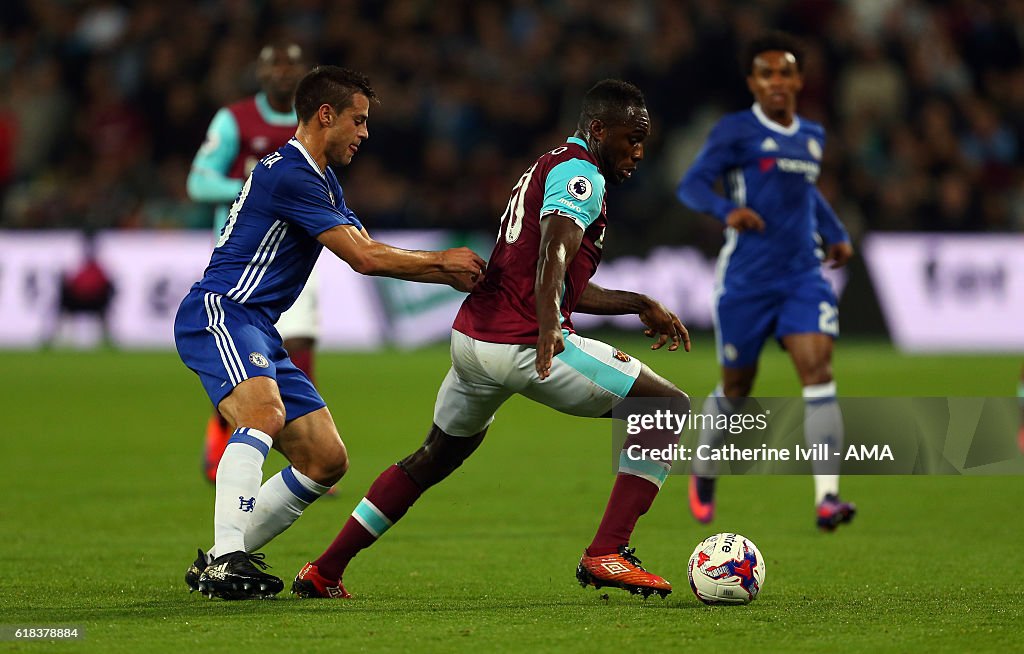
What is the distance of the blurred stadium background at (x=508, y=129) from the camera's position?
18141mm

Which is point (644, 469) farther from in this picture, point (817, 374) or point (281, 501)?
point (817, 374)

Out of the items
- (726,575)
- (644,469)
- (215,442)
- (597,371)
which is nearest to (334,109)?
(597,371)

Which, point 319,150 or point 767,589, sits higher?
A: point 319,150

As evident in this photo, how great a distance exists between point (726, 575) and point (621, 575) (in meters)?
0.39

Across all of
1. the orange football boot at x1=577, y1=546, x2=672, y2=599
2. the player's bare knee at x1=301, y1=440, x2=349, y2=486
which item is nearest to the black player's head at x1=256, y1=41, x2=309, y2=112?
the player's bare knee at x1=301, y1=440, x2=349, y2=486

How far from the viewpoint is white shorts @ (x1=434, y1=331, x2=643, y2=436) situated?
5812mm

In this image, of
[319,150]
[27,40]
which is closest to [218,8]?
[27,40]

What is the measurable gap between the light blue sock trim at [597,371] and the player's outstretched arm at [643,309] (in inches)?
9.7

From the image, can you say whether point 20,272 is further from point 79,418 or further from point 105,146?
point 79,418

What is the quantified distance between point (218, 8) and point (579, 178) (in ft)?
58.9

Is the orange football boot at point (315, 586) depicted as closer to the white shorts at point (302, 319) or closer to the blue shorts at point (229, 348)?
the blue shorts at point (229, 348)

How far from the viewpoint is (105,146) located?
20859 mm

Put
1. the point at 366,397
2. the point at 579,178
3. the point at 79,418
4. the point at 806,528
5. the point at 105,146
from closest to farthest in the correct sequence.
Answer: the point at 579,178 → the point at 806,528 → the point at 79,418 → the point at 366,397 → the point at 105,146

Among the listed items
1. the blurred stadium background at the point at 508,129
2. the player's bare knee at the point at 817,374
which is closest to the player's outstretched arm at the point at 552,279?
the player's bare knee at the point at 817,374
